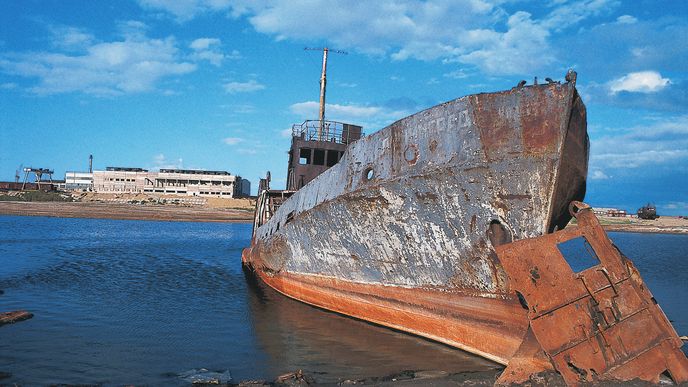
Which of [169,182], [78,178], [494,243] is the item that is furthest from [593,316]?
[78,178]

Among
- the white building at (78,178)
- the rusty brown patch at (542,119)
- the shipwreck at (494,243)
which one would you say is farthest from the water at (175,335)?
the white building at (78,178)

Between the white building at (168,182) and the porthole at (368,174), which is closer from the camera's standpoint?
the porthole at (368,174)

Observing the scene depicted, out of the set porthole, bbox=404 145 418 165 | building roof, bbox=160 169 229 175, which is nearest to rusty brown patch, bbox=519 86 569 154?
porthole, bbox=404 145 418 165

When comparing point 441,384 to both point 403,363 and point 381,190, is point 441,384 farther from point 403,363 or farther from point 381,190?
point 381,190

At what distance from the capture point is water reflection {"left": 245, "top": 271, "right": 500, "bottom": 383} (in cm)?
634

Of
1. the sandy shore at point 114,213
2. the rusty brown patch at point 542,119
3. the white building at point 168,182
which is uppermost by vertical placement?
the white building at point 168,182

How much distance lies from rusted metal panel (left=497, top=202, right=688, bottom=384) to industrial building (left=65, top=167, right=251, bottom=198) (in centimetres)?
7030

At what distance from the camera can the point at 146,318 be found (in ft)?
30.3

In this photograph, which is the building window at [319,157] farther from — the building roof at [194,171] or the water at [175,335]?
the building roof at [194,171]

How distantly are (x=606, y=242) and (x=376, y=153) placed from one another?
3481mm

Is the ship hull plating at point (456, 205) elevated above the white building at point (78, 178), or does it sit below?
below

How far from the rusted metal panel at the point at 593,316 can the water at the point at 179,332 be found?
1354 millimetres

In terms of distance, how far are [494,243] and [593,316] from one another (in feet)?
4.50

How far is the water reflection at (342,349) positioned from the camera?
634cm
